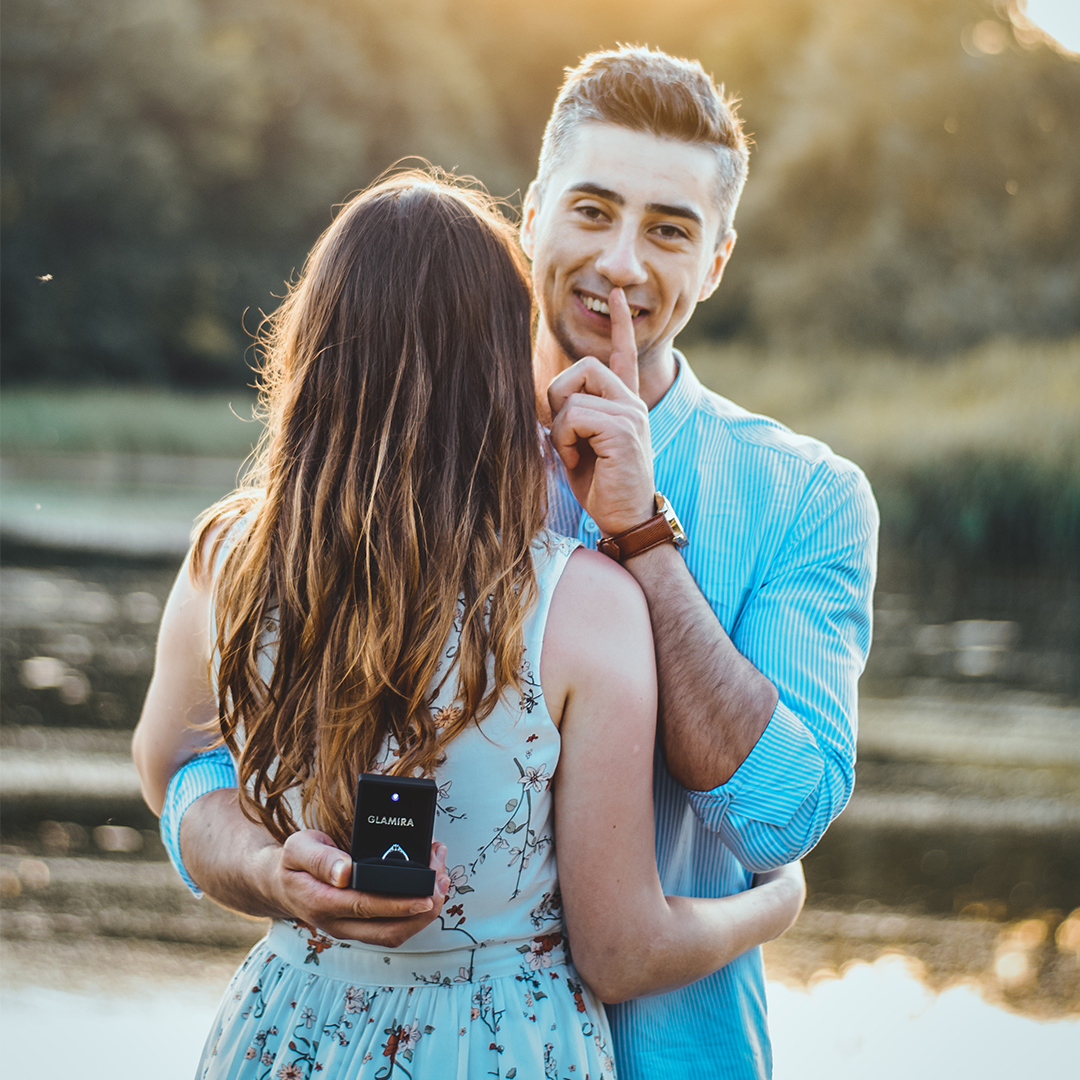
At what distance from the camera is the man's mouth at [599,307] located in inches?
70.3

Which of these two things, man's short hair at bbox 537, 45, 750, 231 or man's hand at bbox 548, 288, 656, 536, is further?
man's short hair at bbox 537, 45, 750, 231

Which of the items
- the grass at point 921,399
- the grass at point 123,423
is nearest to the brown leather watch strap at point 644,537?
the grass at point 921,399

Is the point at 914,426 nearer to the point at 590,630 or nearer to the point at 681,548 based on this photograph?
the point at 681,548

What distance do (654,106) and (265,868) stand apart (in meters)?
1.29

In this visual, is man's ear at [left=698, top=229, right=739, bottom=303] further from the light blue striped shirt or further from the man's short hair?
the light blue striped shirt

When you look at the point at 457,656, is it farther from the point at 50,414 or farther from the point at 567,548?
the point at 50,414

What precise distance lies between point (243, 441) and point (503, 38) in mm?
11213

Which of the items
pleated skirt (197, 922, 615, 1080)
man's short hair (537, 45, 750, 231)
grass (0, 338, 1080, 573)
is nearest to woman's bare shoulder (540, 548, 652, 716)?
pleated skirt (197, 922, 615, 1080)

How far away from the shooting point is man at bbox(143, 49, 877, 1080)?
134 centimetres

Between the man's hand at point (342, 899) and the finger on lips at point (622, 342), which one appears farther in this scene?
the finger on lips at point (622, 342)

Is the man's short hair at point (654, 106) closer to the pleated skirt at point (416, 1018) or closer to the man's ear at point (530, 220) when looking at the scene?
the man's ear at point (530, 220)

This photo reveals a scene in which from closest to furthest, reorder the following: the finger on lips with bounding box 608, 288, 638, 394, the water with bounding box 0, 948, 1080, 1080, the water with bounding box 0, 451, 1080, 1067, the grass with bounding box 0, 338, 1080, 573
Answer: the finger on lips with bounding box 608, 288, 638, 394
the water with bounding box 0, 948, 1080, 1080
the water with bounding box 0, 451, 1080, 1067
the grass with bounding box 0, 338, 1080, 573

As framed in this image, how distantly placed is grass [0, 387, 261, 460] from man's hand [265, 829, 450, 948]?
17696 mm

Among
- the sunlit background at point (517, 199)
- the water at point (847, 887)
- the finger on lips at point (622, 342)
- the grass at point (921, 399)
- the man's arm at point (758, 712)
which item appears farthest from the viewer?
the grass at point (921, 399)
